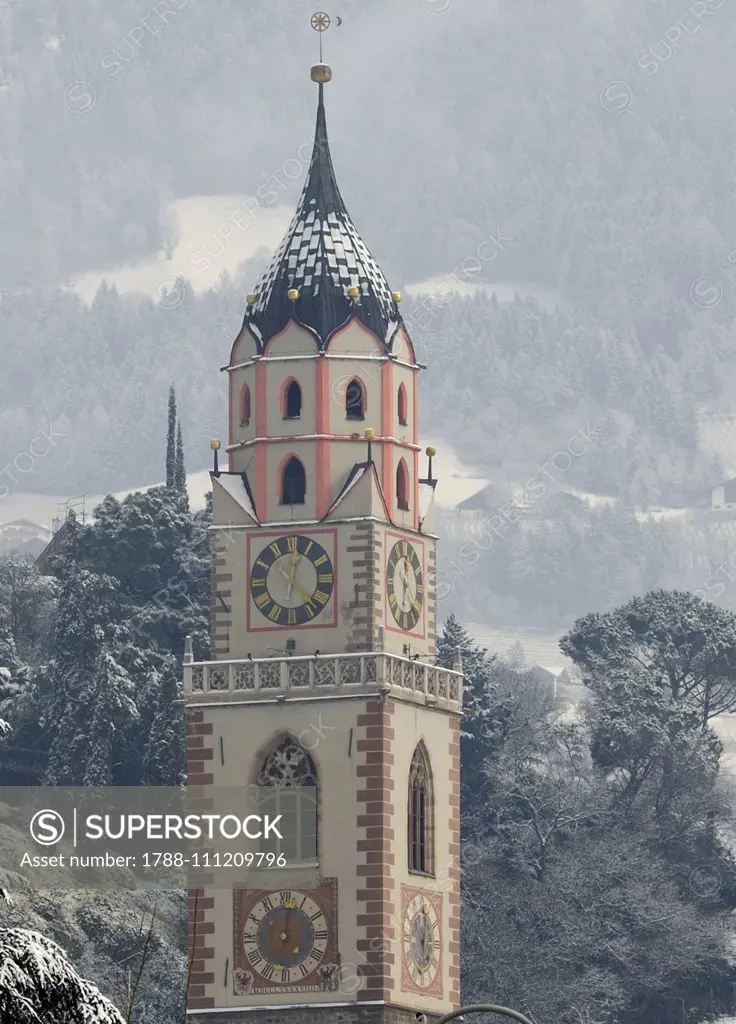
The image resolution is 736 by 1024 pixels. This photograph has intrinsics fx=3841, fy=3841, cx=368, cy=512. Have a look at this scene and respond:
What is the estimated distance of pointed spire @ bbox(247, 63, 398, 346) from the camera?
103 metres

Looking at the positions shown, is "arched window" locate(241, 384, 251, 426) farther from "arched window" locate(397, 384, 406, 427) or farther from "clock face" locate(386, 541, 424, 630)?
"clock face" locate(386, 541, 424, 630)

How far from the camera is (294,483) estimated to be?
10175cm

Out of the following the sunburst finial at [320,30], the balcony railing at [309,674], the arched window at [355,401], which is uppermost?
the sunburst finial at [320,30]

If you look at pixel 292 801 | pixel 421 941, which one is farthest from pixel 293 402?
pixel 421 941

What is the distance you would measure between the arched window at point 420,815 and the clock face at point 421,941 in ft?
3.37

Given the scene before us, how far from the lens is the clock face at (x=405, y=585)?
101062mm

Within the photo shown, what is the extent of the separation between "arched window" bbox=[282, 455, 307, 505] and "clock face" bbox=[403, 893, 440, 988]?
1090cm

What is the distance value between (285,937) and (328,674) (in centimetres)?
686

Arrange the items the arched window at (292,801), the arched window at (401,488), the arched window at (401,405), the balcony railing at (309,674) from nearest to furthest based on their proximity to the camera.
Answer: the arched window at (292,801) < the balcony railing at (309,674) < the arched window at (401,488) < the arched window at (401,405)

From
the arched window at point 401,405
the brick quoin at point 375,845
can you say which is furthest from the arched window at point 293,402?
the brick quoin at point 375,845

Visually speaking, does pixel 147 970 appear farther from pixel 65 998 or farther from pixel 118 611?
pixel 65 998

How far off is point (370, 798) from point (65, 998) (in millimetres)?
53895

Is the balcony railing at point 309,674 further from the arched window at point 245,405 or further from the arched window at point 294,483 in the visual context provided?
the arched window at point 245,405

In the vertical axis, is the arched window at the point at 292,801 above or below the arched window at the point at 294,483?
below
